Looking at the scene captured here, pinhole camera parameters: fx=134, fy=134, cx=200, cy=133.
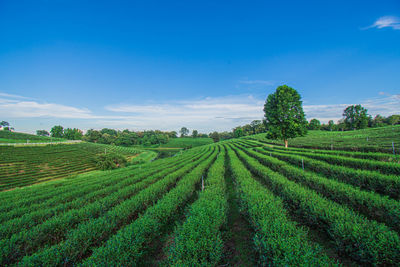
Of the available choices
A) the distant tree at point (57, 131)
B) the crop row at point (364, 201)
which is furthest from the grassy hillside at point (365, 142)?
the distant tree at point (57, 131)

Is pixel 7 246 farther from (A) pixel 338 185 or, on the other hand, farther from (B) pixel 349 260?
(A) pixel 338 185

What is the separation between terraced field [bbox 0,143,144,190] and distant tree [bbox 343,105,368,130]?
116170 mm

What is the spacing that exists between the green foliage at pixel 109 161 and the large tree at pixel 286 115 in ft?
160

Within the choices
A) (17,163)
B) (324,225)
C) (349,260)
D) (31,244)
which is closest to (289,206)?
(324,225)

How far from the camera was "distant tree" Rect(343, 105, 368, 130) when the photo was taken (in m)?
65.5

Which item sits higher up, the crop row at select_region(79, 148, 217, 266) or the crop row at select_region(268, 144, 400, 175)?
the crop row at select_region(268, 144, 400, 175)

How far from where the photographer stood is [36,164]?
36.8 m

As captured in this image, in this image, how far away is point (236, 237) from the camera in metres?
6.19

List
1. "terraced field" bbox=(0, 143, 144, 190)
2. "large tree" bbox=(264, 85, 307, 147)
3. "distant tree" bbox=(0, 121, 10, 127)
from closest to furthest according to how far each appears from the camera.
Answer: "large tree" bbox=(264, 85, 307, 147) → "terraced field" bbox=(0, 143, 144, 190) → "distant tree" bbox=(0, 121, 10, 127)

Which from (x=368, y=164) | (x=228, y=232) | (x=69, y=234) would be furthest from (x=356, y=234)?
(x=368, y=164)

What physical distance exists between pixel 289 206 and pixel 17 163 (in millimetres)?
58504

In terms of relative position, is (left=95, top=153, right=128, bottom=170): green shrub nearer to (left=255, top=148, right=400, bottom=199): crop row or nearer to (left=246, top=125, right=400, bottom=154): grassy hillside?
(left=255, top=148, right=400, bottom=199): crop row

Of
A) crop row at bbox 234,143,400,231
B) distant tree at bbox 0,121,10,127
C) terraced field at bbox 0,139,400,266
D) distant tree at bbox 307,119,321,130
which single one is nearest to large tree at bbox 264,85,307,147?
terraced field at bbox 0,139,400,266

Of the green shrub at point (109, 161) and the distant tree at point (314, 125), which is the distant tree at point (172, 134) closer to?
the green shrub at point (109, 161)
